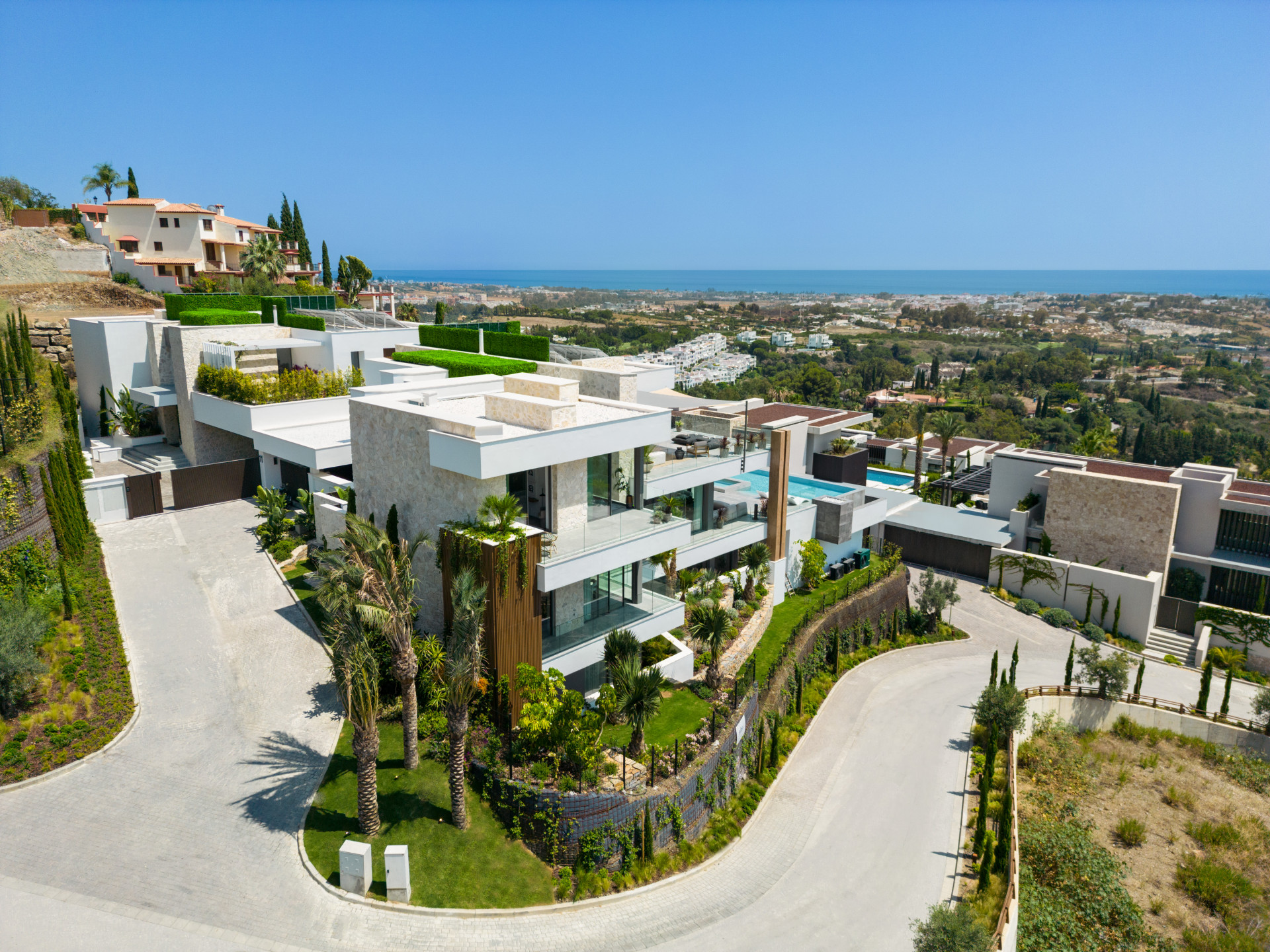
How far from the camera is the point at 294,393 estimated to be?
3434cm

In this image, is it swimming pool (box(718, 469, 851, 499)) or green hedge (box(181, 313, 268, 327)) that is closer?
swimming pool (box(718, 469, 851, 499))

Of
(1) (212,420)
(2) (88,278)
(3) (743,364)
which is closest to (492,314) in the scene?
(3) (743,364)

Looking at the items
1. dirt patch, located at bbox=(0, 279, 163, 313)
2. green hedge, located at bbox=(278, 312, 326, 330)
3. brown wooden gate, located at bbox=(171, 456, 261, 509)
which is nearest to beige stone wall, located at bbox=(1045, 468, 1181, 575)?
green hedge, located at bbox=(278, 312, 326, 330)

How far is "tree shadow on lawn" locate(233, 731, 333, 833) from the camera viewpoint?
53.4 feet

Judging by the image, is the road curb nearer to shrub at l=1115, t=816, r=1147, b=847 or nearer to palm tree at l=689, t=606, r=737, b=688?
palm tree at l=689, t=606, r=737, b=688

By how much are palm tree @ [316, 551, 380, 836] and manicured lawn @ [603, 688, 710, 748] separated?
6204 millimetres

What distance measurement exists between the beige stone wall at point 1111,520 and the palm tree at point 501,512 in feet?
99.4

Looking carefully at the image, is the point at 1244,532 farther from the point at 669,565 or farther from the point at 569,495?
the point at 569,495

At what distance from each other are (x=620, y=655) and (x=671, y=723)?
9.76 ft

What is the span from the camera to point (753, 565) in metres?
30.1

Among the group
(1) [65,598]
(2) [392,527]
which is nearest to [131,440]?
(1) [65,598]

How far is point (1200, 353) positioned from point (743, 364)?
127m

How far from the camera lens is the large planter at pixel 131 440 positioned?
38312 mm

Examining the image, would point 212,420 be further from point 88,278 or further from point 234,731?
point 88,278
